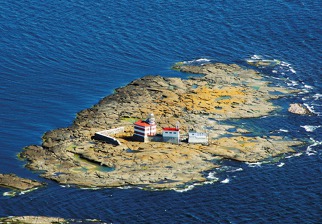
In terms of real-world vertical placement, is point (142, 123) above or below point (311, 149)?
above

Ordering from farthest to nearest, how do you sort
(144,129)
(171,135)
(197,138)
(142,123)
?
(142,123), (197,138), (171,135), (144,129)

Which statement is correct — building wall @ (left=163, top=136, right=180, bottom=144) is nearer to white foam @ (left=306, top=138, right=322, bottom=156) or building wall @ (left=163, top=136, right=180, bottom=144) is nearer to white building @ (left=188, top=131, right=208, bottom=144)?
white building @ (left=188, top=131, right=208, bottom=144)

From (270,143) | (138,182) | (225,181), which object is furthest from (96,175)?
(270,143)

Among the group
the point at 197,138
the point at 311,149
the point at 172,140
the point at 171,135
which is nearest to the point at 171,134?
the point at 171,135

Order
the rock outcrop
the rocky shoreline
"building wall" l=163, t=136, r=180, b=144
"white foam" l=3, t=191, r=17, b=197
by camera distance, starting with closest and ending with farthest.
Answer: "white foam" l=3, t=191, r=17, b=197 < the rocky shoreline < the rock outcrop < "building wall" l=163, t=136, r=180, b=144

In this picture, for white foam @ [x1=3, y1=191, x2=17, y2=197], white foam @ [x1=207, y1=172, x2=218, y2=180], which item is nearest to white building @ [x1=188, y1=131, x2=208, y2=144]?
white foam @ [x1=207, y1=172, x2=218, y2=180]

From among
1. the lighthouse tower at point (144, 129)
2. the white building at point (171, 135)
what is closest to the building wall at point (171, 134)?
the white building at point (171, 135)

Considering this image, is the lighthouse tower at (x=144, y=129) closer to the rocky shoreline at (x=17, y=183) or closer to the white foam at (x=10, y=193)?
the rocky shoreline at (x=17, y=183)

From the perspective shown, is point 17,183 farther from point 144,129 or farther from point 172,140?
point 172,140

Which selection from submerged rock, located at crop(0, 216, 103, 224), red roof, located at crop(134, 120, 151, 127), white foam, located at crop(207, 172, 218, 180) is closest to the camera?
submerged rock, located at crop(0, 216, 103, 224)
